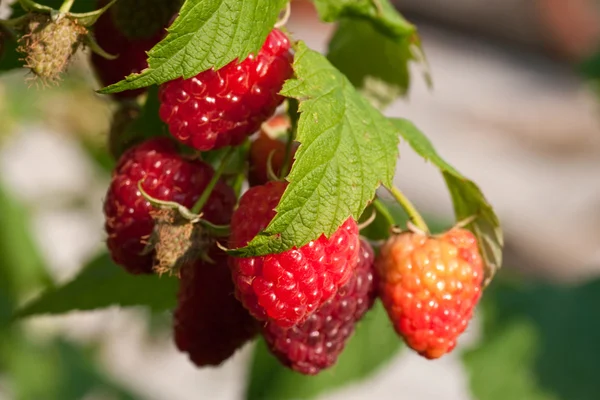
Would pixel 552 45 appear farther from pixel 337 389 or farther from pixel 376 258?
pixel 376 258

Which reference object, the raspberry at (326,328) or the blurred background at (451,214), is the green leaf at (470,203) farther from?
the blurred background at (451,214)

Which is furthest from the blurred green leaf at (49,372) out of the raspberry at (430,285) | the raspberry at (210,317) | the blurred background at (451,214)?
the raspberry at (430,285)

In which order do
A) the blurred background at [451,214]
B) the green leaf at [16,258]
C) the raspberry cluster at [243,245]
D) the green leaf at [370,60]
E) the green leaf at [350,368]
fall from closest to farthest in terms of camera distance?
the raspberry cluster at [243,245] < the green leaf at [370,60] < the green leaf at [350,368] < the blurred background at [451,214] < the green leaf at [16,258]

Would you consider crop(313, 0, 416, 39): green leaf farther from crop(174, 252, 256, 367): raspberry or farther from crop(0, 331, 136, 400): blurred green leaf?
Answer: crop(0, 331, 136, 400): blurred green leaf

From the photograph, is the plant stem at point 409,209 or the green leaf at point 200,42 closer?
the green leaf at point 200,42

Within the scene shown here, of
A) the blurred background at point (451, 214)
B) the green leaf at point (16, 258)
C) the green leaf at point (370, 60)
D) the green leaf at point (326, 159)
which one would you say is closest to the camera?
the green leaf at point (326, 159)

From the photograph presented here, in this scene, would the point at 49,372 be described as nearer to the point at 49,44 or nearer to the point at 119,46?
the point at 119,46

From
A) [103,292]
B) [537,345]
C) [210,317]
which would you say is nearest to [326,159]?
[210,317]

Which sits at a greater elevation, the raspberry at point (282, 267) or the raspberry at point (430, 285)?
the raspberry at point (282, 267)
